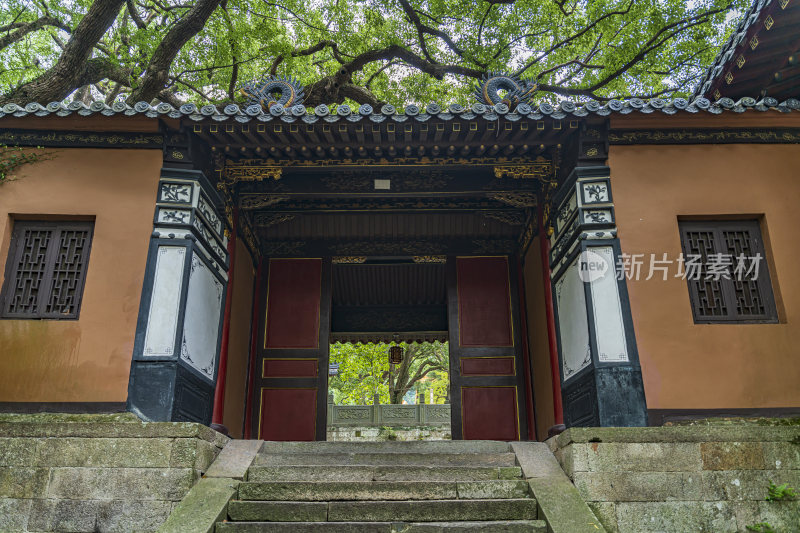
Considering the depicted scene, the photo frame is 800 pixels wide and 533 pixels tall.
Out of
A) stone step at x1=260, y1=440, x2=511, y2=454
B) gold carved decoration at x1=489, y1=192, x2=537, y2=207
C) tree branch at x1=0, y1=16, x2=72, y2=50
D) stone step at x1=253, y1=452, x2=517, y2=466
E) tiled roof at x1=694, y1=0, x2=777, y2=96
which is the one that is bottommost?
stone step at x1=253, y1=452, x2=517, y2=466

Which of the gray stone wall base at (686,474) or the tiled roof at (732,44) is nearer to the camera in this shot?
the gray stone wall base at (686,474)

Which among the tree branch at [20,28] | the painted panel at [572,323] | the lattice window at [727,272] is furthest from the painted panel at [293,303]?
the tree branch at [20,28]

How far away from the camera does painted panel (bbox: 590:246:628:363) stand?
5402 millimetres

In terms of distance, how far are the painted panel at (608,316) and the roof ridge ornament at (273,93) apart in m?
3.17

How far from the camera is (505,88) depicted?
6043mm

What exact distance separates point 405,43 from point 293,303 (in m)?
5.55

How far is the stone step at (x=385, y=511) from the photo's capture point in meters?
4.35

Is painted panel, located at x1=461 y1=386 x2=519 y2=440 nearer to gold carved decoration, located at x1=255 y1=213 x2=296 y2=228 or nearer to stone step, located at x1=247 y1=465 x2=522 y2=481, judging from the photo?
stone step, located at x1=247 y1=465 x2=522 y2=481

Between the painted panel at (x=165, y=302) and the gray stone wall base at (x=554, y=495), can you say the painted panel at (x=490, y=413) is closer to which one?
the gray stone wall base at (x=554, y=495)

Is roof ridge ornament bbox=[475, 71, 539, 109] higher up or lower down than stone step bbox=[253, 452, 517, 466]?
higher up

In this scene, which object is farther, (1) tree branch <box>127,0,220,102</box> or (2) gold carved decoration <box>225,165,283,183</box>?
(1) tree branch <box>127,0,220,102</box>

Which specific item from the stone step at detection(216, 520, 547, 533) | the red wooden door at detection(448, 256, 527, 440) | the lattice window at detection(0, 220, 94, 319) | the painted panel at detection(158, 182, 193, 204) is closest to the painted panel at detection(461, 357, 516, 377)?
the red wooden door at detection(448, 256, 527, 440)

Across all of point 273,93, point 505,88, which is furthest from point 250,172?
point 505,88

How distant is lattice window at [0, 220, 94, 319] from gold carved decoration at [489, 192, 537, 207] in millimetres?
4242
